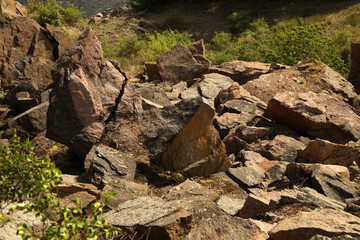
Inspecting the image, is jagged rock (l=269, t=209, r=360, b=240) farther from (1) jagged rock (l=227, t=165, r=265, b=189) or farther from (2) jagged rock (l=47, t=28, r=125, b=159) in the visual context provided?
(2) jagged rock (l=47, t=28, r=125, b=159)

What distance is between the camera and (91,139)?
22.4 ft

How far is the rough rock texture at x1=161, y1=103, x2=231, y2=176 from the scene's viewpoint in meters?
6.58

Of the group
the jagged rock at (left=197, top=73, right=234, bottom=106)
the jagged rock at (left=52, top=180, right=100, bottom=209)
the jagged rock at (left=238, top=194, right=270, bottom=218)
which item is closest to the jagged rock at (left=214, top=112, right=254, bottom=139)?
the jagged rock at (left=197, top=73, right=234, bottom=106)

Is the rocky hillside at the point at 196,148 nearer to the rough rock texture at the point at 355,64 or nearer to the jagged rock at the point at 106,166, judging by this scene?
the jagged rock at the point at 106,166

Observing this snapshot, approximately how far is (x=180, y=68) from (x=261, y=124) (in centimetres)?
367

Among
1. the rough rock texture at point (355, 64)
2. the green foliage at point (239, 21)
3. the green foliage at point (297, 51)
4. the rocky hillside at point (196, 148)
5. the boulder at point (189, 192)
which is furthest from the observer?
the green foliage at point (239, 21)

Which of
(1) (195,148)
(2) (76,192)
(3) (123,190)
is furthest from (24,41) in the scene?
(3) (123,190)

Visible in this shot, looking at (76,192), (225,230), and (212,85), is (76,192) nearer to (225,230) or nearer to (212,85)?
(225,230)

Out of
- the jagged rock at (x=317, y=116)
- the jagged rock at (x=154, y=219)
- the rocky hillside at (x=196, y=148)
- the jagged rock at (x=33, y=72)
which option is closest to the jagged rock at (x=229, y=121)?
the rocky hillside at (x=196, y=148)

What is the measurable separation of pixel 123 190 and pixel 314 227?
2.70m

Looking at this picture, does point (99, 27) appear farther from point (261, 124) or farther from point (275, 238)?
point (275, 238)

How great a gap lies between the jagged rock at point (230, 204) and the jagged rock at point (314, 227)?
117 cm

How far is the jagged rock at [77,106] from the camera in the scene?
6781 millimetres

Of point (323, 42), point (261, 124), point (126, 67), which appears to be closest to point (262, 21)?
point (323, 42)
